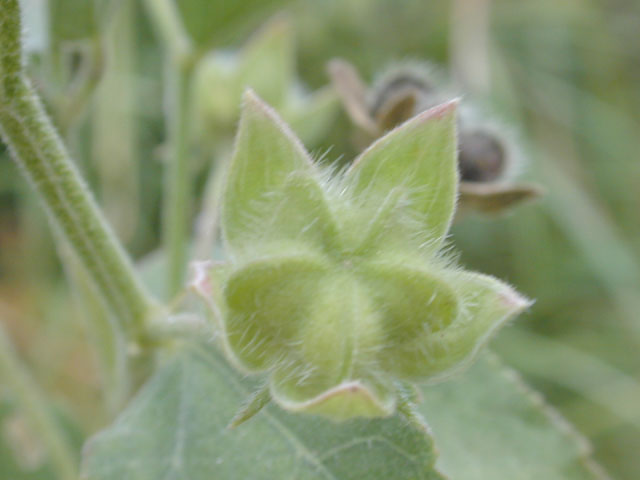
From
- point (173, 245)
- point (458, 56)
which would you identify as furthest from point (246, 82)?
point (458, 56)

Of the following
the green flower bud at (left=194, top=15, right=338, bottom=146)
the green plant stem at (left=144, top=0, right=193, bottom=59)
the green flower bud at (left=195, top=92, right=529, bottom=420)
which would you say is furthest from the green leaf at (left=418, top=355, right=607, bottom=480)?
the green plant stem at (left=144, top=0, right=193, bottom=59)

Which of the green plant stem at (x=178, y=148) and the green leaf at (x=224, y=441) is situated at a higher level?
the green plant stem at (x=178, y=148)

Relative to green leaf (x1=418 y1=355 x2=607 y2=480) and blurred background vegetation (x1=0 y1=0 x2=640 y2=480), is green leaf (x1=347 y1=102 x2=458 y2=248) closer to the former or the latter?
green leaf (x1=418 y1=355 x2=607 y2=480)

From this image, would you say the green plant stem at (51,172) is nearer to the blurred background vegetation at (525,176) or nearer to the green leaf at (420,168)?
the green leaf at (420,168)

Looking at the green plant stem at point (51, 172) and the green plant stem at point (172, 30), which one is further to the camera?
the green plant stem at point (172, 30)

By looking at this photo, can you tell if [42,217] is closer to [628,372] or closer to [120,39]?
[120,39]

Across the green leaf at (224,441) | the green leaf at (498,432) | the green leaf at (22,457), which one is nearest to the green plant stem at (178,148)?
the green leaf at (224,441)

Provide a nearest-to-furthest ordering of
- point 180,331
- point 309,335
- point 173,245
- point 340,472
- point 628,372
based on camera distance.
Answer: point 309,335
point 340,472
point 180,331
point 173,245
point 628,372
